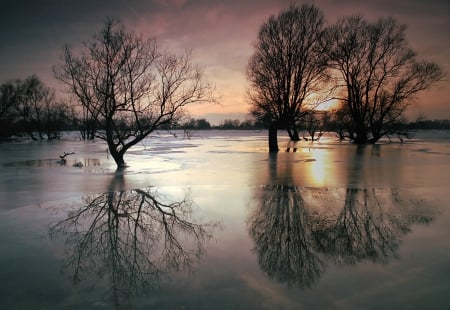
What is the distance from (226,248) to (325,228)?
2.07 meters

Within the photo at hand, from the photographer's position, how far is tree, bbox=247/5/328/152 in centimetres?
2956

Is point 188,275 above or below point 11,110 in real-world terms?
below

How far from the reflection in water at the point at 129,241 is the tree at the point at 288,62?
21897 mm

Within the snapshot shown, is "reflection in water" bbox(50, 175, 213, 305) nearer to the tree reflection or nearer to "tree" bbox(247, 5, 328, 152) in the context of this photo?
the tree reflection

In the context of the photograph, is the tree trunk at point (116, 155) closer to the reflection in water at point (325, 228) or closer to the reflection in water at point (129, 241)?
the reflection in water at point (129, 241)

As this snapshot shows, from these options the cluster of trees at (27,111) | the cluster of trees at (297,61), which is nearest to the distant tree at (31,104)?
the cluster of trees at (27,111)

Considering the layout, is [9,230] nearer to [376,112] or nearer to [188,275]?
[188,275]

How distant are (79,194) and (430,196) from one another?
979cm

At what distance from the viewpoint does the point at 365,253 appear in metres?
5.32

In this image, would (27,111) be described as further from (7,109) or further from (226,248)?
(226,248)

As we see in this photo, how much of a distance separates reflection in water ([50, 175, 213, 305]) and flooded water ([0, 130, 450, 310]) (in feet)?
0.07

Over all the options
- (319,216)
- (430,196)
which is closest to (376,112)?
(430,196)

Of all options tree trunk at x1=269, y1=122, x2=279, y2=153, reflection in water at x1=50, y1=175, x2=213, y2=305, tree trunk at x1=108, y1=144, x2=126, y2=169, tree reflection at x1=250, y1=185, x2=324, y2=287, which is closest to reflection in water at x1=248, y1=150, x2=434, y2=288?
tree reflection at x1=250, y1=185, x2=324, y2=287

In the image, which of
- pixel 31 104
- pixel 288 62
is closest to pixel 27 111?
pixel 31 104
